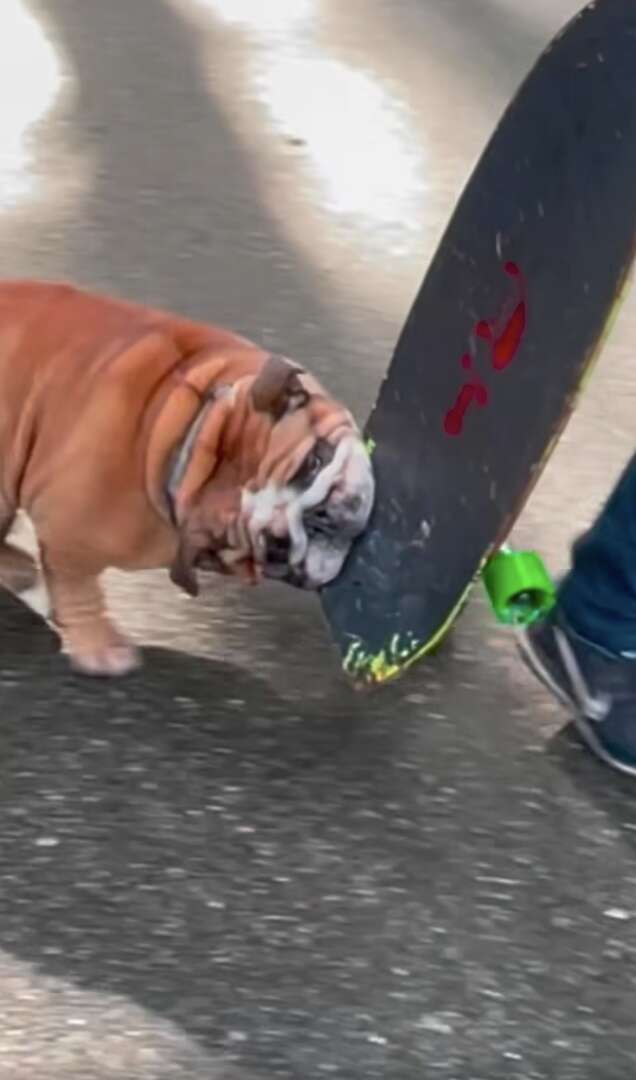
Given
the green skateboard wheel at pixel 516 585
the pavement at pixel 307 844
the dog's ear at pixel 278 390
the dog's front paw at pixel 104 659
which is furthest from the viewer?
the dog's front paw at pixel 104 659

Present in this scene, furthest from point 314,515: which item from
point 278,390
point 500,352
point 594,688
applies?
point 594,688

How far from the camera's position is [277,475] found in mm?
1950

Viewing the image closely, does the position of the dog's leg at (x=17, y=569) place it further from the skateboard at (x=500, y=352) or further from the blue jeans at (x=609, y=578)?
the blue jeans at (x=609, y=578)

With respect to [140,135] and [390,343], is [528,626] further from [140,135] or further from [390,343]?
[140,135]

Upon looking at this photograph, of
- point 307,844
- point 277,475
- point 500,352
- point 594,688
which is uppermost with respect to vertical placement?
point 500,352

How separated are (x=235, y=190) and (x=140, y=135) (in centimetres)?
35

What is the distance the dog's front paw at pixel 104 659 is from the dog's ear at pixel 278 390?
39cm

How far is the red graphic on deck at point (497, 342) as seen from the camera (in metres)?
1.95

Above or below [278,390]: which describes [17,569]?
below

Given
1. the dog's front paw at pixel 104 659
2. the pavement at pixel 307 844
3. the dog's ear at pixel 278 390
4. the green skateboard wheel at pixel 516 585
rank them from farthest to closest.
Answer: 1. the dog's front paw at pixel 104 659
2. the green skateboard wheel at pixel 516 585
3. the dog's ear at pixel 278 390
4. the pavement at pixel 307 844

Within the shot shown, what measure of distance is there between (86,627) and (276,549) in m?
0.28

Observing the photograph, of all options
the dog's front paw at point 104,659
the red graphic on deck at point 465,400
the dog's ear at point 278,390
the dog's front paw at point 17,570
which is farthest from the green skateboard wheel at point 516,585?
the dog's front paw at point 17,570

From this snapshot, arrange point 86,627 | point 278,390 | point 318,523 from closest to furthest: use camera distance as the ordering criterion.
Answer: point 278,390, point 318,523, point 86,627

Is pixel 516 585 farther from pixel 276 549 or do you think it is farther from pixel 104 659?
pixel 104 659
